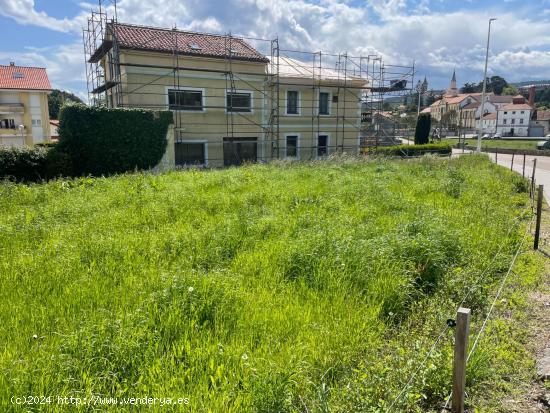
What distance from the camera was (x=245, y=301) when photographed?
4043 mm

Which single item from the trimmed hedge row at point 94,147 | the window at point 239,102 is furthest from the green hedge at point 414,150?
the trimmed hedge row at point 94,147

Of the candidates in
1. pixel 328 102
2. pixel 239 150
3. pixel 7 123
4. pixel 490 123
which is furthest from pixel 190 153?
pixel 490 123

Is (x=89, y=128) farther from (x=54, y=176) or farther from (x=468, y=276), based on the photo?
(x=468, y=276)

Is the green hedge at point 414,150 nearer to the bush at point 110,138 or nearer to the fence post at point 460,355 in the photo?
the bush at point 110,138

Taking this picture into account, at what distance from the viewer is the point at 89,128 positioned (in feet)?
52.7

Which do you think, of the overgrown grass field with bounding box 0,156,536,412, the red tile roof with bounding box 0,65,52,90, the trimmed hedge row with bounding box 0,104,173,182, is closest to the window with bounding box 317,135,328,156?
the trimmed hedge row with bounding box 0,104,173,182

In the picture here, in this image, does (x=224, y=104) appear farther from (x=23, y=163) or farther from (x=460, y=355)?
(x=460, y=355)

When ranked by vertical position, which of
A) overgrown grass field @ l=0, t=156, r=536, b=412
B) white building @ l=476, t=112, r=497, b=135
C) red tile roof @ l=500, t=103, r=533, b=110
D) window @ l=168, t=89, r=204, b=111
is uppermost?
red tile roof @ l=500, t=103, r=533, b=110

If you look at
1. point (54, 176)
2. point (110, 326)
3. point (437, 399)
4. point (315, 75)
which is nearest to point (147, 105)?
point (54, 176)

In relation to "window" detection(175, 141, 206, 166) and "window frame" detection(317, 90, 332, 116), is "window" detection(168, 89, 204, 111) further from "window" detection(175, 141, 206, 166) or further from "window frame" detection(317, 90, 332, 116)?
"window frame" detection(317, 90, 332, 116)

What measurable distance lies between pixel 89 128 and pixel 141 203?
9.41 metres

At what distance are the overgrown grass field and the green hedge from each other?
825 inches

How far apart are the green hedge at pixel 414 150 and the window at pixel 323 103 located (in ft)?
16.2

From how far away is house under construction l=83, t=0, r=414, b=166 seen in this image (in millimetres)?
19875
